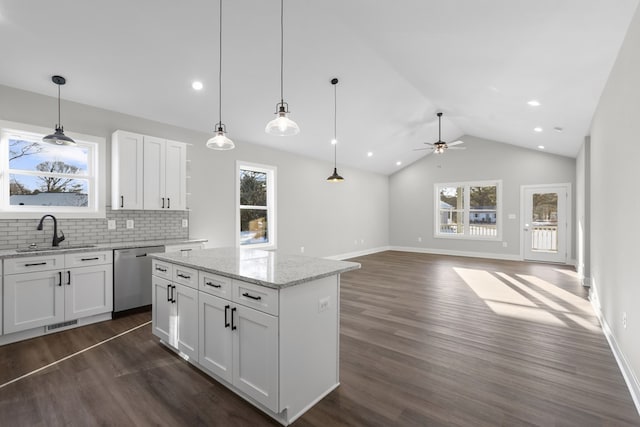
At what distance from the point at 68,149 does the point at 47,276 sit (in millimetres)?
1621

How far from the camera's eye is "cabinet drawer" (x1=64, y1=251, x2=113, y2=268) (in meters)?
3.23

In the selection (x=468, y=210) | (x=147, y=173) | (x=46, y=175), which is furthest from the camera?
(x=468, y=210)

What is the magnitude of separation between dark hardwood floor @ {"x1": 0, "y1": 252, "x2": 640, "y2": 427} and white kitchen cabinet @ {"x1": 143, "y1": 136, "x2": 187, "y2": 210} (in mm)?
1553

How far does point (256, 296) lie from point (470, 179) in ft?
27.5

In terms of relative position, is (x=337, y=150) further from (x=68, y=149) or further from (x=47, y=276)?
(x=47, y=276)

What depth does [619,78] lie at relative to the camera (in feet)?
8.30

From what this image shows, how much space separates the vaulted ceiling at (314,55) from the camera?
2.56 meters

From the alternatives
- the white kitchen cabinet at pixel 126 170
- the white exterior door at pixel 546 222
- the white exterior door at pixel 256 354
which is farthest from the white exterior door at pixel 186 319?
the white exterior door at pixel 546 222

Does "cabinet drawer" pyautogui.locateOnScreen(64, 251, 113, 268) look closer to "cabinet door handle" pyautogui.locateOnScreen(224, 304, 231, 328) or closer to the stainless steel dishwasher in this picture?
the stainless steel dishwasher

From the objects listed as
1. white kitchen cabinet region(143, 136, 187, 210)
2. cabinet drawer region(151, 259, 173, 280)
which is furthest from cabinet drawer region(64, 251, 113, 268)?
cabinet drawer region(151, 259, 173, 280)

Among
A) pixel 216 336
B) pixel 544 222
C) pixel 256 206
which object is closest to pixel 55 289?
pixel 216 336

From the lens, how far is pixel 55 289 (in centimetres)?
315

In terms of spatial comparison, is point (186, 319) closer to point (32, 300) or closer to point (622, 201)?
point (32, 300)

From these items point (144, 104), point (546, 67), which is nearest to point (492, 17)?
point (546, 67)
